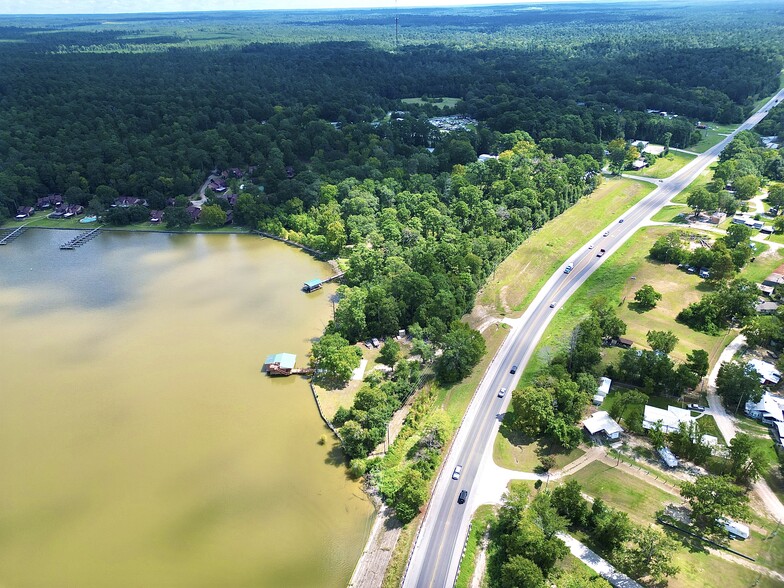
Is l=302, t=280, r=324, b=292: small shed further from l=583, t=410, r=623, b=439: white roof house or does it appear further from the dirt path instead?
l=583, t=410, r=623, b=439: white roof house

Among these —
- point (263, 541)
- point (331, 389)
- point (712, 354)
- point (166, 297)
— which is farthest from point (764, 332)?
point (166, 297)

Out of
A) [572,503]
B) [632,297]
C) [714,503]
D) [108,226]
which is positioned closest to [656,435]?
[714,503]

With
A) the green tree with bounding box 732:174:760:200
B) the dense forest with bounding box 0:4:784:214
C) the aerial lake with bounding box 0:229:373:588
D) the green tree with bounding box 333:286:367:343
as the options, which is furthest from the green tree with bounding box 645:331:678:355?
the dense forest with bounding box 0:4:784:214

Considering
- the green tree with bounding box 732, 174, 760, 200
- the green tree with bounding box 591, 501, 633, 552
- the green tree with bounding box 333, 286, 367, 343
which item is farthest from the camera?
the green tree with bounding box 732, 174, 760, 200

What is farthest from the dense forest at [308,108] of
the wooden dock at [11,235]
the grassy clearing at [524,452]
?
the grassy clearing at [524,452]

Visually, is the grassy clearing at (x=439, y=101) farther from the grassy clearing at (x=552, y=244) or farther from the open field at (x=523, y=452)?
the open field at (x=523, y=452)

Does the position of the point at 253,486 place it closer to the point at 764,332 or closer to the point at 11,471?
the point at 11,471
